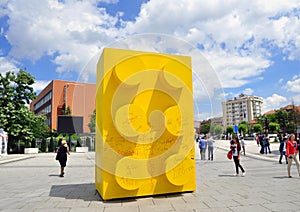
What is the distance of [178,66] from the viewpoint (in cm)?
775

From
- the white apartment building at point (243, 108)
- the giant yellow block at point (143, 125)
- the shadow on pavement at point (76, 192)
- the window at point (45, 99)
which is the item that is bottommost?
the shadow on pavement at point (76, 192)

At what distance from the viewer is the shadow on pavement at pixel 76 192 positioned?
738cm

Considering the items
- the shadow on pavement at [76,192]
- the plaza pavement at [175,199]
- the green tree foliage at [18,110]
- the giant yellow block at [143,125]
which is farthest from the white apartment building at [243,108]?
the giant yellow block at [143,125]

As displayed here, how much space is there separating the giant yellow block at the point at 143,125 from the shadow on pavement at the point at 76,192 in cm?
66

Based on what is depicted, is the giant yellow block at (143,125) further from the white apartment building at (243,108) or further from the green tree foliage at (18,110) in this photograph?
the white apartment building at (243,108)

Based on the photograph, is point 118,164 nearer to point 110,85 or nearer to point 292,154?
point 110,85

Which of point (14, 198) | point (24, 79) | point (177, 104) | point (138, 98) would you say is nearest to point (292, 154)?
point (177, 104)

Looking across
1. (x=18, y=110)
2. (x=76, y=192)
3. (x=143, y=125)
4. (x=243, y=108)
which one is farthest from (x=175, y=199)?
(x=243, y=108)

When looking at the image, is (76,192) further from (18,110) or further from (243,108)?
(243,108)

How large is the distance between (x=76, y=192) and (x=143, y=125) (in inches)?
129

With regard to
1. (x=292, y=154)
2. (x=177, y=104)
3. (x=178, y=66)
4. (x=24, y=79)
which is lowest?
(x=292, y=154)

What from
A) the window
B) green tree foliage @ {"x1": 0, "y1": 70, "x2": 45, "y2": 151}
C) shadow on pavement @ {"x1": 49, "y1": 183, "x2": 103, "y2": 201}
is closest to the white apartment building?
the window

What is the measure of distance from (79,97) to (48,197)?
311 centimetres

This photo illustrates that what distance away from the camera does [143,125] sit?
7141mm
